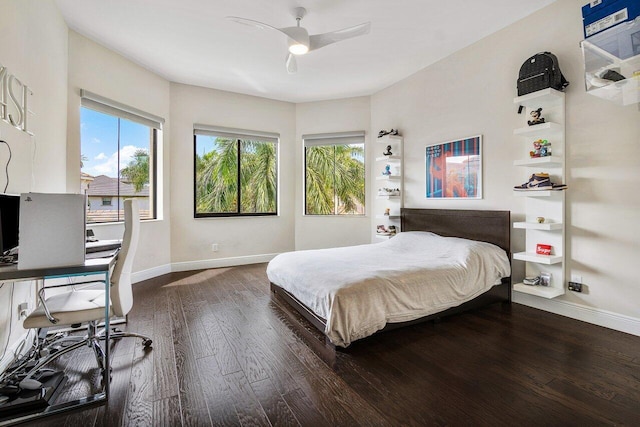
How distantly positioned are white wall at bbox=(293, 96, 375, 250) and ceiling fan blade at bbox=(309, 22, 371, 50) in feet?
→ 8.41

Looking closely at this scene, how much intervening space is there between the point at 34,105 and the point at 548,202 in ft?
15.5

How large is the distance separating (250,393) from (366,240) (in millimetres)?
3894

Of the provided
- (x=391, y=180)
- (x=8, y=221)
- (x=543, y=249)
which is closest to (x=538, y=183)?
(x=543, y=249)

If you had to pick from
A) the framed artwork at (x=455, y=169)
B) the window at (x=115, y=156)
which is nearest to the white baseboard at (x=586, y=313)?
the framed artwork at (x=455, y=169)

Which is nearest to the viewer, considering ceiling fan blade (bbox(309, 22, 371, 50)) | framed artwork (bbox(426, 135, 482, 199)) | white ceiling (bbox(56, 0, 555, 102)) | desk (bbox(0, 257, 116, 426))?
desk (bbox(0, 257, 116, 426))

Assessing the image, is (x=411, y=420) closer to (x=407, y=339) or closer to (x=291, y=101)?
(x=407, y=339)

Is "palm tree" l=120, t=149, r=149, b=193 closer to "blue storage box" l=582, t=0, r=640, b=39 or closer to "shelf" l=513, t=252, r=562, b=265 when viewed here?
"shelf" l=513, t=252, r=562, b=265

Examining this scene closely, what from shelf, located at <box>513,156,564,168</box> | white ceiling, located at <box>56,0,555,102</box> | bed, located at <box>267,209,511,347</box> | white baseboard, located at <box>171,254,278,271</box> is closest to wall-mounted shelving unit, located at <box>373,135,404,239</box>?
bed, located at <box>267,209,511,347</box>

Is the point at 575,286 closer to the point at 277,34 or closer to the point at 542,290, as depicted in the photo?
the point at 542,290

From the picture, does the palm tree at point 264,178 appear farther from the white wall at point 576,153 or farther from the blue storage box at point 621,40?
the blue storage box at point 621,40

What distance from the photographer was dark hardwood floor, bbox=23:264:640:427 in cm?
158

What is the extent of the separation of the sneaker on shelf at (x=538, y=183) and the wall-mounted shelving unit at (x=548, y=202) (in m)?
0.04

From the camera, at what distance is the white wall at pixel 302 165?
543cm

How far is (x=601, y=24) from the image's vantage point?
88.5 inches
